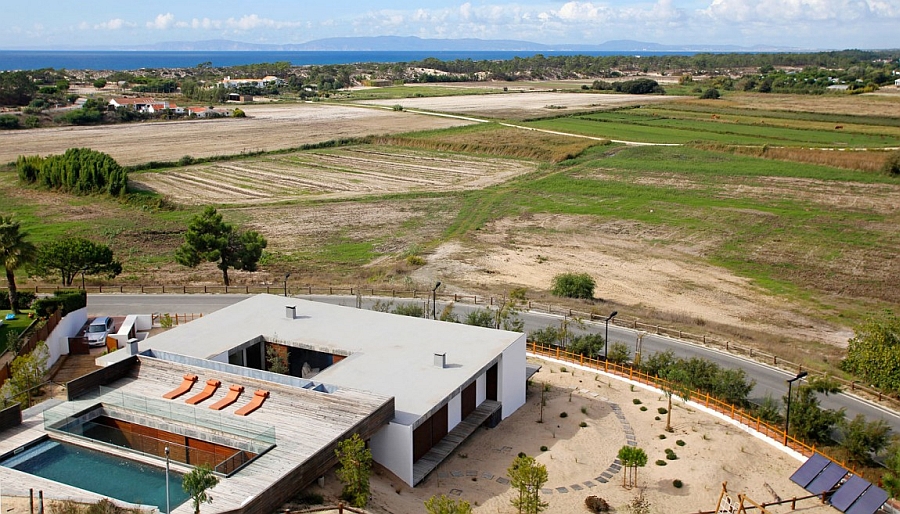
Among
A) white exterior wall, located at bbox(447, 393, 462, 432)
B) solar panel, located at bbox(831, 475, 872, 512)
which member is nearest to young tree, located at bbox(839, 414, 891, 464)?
solar panel, located at bbox(831, 475, 872, 512)

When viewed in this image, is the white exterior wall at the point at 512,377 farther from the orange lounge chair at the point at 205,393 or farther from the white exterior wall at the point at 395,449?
the orange lounge chair at the point at 205,393

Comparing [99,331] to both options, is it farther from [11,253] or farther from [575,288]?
[575,288]

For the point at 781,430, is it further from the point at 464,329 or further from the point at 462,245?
the point at 462,245

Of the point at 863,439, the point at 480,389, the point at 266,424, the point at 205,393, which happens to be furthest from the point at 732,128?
the point at 266,424

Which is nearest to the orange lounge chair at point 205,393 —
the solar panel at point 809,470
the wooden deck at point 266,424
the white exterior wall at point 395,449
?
the wooden deck at point 266,424

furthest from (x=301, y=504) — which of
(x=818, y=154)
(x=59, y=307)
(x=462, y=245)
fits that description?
(x=818, y=154)

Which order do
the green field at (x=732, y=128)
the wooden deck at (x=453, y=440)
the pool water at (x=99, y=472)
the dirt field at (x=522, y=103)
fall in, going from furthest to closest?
the dirt field at (x=522, y=103), the green field at (x=732, y=128), the wooden deck at (x=453, y=440), the pool water at (x=99, y=472)

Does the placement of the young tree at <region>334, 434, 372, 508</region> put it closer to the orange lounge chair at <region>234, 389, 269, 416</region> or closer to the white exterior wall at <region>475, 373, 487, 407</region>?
the orange lounge chair at <region>234, 389, 269, 416</region>
